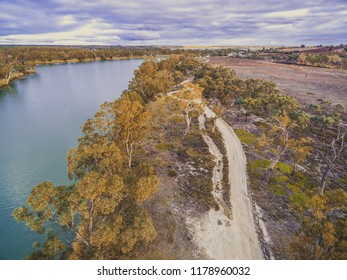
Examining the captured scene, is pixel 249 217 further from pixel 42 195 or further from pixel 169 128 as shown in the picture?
pixel 169 128

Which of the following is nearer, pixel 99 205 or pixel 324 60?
pixel 99 205

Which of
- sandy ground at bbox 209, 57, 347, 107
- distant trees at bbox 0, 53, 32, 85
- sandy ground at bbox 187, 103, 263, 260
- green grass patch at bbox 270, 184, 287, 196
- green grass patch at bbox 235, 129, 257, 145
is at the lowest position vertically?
green grass patch at bbox 270, 184, 287, 196

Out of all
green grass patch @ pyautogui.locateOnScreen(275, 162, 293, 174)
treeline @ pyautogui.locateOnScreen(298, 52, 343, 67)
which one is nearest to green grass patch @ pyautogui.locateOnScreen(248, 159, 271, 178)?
green grass patch @ pyautogui.locateOnScreen(275, 162, 293, 174)

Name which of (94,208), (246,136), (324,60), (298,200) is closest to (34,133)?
(94,208)

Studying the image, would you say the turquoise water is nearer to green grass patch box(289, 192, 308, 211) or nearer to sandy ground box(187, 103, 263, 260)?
sandy ground box(187, 103, 263, 260)

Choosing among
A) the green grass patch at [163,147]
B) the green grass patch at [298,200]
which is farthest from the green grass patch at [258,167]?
the green grass patch at [163,147]

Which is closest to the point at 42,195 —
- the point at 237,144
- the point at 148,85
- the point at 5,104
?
the point at 237,144

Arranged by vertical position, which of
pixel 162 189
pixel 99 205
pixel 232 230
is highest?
pixel 99 205

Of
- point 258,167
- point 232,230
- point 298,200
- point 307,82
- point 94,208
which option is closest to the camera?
point 94,208

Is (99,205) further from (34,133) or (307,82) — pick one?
(307,82)
